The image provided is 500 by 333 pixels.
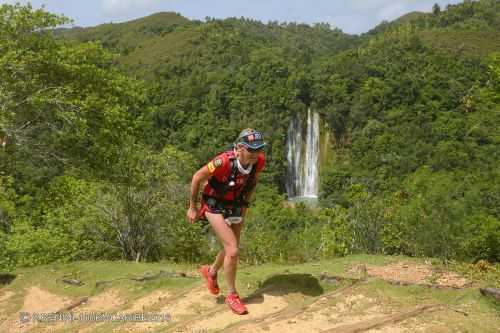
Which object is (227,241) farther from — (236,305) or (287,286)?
(287,286)

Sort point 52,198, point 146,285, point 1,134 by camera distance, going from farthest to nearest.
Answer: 1. point 52,198
2. point 1,134
3. point 146,285

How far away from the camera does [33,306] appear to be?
672 cm

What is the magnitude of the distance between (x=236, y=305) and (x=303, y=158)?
6279 cm

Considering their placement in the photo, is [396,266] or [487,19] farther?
[487,19]

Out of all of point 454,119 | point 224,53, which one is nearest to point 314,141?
point 454,119

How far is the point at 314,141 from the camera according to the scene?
68.1 metres

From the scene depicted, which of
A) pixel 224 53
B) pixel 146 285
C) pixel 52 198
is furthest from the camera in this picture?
pixel 224 53

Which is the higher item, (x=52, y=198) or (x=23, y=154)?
(x=23, y=154)

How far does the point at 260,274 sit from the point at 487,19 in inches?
4749

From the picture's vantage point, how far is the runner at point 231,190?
4.54m

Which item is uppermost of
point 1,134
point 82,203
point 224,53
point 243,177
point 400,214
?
point 224,53

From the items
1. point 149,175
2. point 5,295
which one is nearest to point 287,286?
point 5,295

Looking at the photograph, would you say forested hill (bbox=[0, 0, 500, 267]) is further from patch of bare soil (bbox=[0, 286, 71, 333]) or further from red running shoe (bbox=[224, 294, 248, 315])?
red running shoe (bbox=[224, 294, 248, 315])

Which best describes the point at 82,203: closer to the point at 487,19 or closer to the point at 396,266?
the point at 396,266
